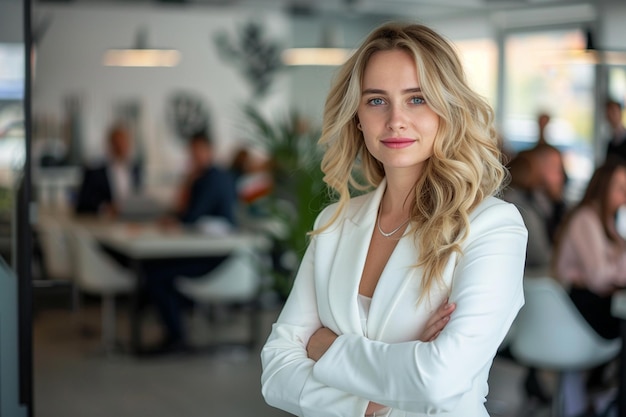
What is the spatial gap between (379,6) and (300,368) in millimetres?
11447

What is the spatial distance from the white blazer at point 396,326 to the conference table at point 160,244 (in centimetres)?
508

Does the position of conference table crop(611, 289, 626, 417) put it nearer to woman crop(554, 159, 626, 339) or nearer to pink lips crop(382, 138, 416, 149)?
woman crop(554, 159, 626, 339)

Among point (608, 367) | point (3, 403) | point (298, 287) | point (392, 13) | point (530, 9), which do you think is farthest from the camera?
point (392, 13)

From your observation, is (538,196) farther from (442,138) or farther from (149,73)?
(149,73)

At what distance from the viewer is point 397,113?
6.52 ft

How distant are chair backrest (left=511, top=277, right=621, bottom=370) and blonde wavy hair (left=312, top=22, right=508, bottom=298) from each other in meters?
2.88

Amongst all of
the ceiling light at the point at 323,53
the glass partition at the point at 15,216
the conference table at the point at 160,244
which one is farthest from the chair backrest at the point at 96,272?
the glass partition at the point at 15,216

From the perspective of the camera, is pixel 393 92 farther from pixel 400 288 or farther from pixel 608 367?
pixel 608 367

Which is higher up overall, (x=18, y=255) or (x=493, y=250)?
(x=493, y=250)

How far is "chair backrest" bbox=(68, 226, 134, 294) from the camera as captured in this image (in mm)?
7418

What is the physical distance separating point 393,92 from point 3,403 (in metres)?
2.06

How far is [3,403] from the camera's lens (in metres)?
3.28

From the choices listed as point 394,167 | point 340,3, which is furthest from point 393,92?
point 340,3

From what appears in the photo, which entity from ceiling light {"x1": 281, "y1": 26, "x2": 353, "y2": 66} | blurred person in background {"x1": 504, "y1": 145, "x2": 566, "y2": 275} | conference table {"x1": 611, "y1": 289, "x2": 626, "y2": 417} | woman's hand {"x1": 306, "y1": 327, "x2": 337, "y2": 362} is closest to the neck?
woman's hand {"x1": 306, "y1": 327, "x2": 337, "y2": 362}
